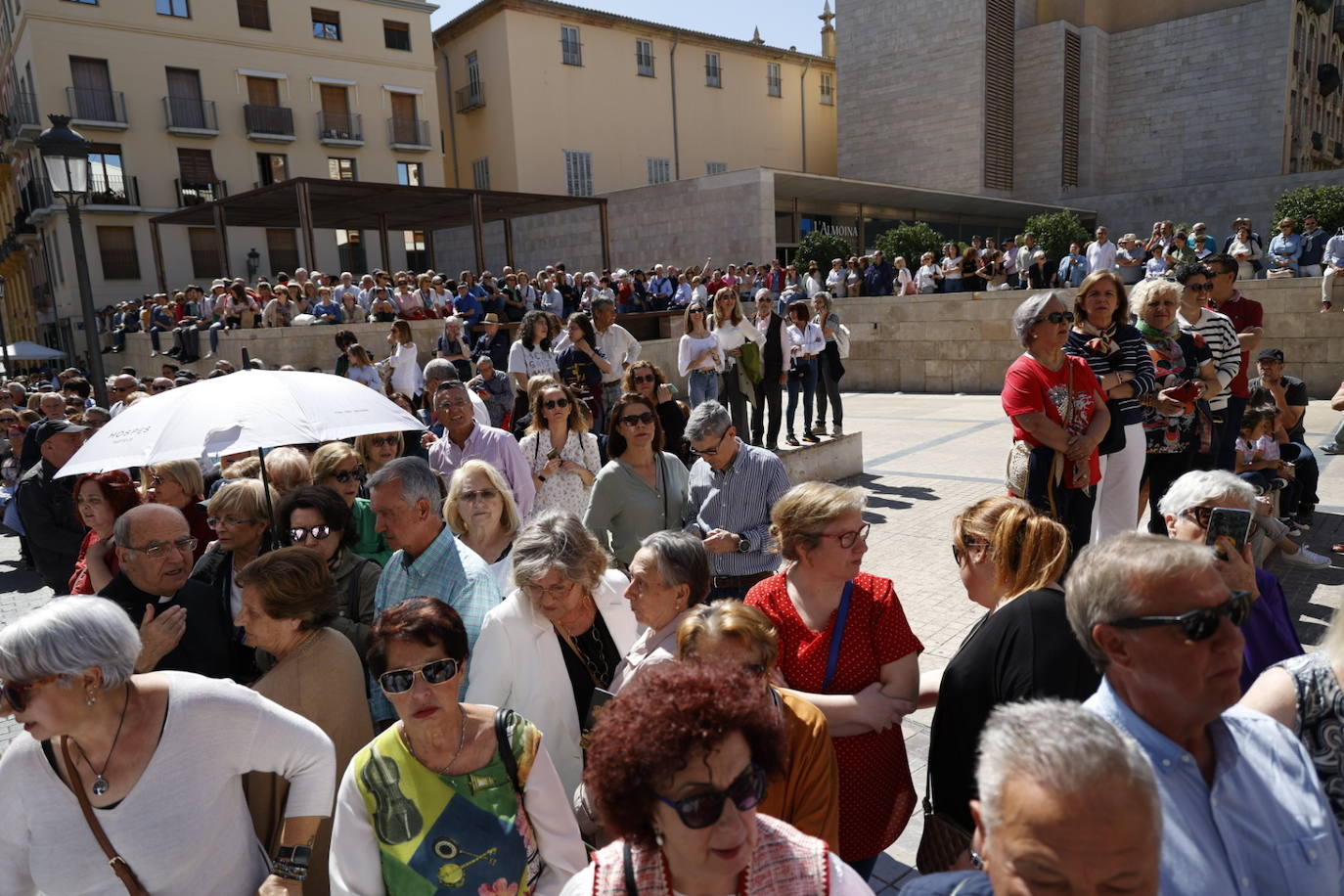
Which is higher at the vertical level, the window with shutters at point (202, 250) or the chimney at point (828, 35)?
the chimney at point (828, 35)

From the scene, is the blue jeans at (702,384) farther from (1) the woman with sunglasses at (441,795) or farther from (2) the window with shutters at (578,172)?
(2) the window with shutters at (578,172)

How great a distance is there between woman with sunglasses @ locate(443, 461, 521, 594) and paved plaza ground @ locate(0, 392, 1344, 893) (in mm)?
2103

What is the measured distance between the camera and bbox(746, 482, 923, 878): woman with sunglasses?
253 cm

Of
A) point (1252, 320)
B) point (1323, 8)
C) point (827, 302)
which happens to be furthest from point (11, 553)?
point (1323, 8)

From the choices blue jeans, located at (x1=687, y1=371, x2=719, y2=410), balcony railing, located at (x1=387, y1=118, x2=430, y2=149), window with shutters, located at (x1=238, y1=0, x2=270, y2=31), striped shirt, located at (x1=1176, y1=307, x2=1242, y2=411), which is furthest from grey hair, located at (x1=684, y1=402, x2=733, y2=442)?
window with shutters, located at (x1=238, y1=0, x2=270, y2=31)

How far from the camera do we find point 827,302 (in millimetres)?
10617

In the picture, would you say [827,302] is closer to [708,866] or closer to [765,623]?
[765,623]

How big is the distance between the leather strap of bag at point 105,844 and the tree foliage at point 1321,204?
91.4 feet

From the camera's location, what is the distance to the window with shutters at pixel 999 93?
32312 millimetres

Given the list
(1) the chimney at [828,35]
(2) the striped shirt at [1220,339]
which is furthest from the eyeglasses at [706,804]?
(1) the chimney at [828,35]

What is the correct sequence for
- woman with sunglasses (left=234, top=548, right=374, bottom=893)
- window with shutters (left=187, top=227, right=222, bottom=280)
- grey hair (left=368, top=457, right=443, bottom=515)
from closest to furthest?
1. woman with sunglasses (left=234, top=548, right=374, bottom=893)
2. grey hair (left=368, top=457, right=443, bottom=515)
3. window with shutters (left=187, top=227, right=222, bottom=280)

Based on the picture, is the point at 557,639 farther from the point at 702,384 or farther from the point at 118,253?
the point at 118,253

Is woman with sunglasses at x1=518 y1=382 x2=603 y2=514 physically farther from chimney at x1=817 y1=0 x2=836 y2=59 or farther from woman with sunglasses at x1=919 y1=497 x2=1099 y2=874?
chimney at x1=817 y1=0 x2=836 y2=59

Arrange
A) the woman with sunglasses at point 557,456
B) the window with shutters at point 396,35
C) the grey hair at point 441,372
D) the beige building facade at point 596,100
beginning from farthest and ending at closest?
the window with shutters at point 396,35, the beige building facade at point 596,100, the grey hair at point 441,372, the woman with sunglasses at point 557,456
